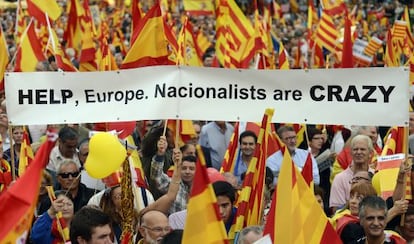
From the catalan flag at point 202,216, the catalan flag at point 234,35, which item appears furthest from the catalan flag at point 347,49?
the catalan flag at point 202,216

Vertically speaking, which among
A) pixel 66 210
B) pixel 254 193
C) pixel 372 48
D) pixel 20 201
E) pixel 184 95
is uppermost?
pixel 20 201

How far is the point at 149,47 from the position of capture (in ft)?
30.7

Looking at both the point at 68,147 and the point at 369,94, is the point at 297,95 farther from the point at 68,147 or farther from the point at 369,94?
the point at 68,147

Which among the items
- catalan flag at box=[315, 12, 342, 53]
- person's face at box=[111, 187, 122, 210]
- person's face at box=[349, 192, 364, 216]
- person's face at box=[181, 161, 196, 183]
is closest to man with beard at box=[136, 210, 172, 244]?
person's face at box=[111, 187, 122, 210]

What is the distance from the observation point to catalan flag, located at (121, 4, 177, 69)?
30.5 ft

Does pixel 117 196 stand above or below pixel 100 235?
below

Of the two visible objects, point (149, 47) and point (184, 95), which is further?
point (149, 47)

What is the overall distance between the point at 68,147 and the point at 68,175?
179 cm

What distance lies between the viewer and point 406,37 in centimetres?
1498

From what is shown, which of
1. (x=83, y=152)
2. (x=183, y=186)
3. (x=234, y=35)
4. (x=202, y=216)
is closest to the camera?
(x=202, y=216)

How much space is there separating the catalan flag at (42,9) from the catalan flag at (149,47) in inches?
163

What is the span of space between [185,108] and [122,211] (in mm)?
926

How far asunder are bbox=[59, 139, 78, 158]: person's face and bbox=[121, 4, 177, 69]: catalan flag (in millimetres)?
1425

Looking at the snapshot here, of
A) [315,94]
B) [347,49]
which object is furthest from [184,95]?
[347,49]
